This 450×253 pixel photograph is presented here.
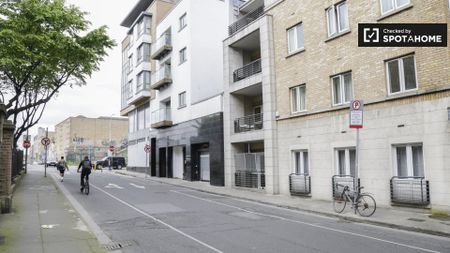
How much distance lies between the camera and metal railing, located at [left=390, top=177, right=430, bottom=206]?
11805 millimetres

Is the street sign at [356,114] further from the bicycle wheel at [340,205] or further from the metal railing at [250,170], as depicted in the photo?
the metal railing at [250,170]

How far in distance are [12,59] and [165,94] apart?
17793 mm

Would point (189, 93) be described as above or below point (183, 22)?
below

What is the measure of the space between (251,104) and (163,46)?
12.3 metres

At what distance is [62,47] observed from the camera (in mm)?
17734

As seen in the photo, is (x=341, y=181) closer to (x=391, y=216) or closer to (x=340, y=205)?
(x=340, y=205)

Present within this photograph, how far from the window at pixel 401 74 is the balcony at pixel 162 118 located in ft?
68.9

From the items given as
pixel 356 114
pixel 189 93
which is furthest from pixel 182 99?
pixel 356 114

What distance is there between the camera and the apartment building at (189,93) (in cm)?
2561

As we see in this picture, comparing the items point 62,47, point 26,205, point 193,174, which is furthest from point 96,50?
point 193,174

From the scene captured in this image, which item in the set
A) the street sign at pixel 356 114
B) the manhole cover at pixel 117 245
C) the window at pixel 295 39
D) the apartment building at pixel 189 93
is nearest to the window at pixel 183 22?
the apartment building at pixel 189 93

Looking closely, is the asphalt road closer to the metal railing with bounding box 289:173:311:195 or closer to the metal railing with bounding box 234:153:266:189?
the metal railing with bounding box 289:173:311:195

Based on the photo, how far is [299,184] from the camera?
1716cm

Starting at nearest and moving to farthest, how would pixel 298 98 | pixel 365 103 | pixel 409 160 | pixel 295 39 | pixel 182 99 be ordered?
pixel 409 160 < pixel 365 103 < pixel 298 98 < pixel 295 39 < pixel 182 99
